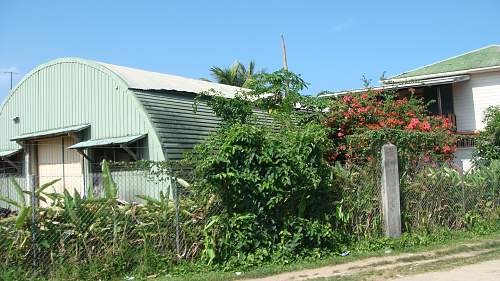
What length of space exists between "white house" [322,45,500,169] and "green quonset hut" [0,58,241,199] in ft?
27.1

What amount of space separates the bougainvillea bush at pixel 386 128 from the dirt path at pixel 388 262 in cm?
222

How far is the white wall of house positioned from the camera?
1966cm

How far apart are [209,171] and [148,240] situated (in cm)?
154

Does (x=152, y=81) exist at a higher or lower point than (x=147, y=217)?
higher

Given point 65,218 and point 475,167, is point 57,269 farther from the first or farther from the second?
point 475,167

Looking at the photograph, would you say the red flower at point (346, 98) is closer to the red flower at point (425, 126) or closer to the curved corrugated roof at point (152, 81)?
the red flower at point (425, 126)

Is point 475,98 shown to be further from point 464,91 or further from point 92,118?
point 92,118

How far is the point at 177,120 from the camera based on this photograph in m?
14.0

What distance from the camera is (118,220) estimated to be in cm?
857

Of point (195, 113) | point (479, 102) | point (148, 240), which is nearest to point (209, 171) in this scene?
point (148, 240)

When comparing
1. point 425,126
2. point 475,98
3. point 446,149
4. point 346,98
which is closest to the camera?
point 446,149

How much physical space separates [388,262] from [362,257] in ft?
1.72

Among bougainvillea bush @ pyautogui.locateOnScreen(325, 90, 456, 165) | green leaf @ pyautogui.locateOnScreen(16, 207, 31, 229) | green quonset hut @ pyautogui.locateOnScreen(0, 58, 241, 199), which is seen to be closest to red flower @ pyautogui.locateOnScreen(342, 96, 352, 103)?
bougainvillea bush @ pyautogui.locateOnScreen(325, 90, 456, 165)

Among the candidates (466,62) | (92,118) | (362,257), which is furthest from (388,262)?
(466,62)
